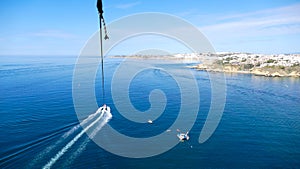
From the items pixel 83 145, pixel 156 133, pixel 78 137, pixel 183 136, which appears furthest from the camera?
pixel 156 133

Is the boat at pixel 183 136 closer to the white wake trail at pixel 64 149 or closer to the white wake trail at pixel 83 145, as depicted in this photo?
the white wake trail at pixel 83 145

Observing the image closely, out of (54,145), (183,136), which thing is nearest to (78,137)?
(54,145)

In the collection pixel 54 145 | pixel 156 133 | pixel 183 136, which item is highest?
pixel 54 145

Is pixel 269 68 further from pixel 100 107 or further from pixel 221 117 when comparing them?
pixel 100 107

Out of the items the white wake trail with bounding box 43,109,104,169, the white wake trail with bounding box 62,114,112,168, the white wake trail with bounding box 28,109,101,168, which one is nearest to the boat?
the white wake trail with bounding box 62,114,112,168

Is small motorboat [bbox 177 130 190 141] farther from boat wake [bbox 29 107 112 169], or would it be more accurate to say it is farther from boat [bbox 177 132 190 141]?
boat wake [bbox 29 107 112 169]

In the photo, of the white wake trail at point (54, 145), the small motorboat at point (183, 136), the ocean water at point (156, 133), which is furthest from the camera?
the small motorboat at point (183, 136)

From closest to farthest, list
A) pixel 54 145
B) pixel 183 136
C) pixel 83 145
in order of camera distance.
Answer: pixel 54 145 < pixel 83 145 < pixel 183 136

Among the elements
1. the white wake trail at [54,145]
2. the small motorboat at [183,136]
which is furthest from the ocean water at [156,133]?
the small motorboat at [183,136]

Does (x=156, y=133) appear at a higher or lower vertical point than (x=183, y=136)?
lower

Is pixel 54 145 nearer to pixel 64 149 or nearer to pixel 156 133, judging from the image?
pixel 64 149

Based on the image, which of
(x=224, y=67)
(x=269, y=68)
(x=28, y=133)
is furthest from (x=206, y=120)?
(x=224, y=67)
